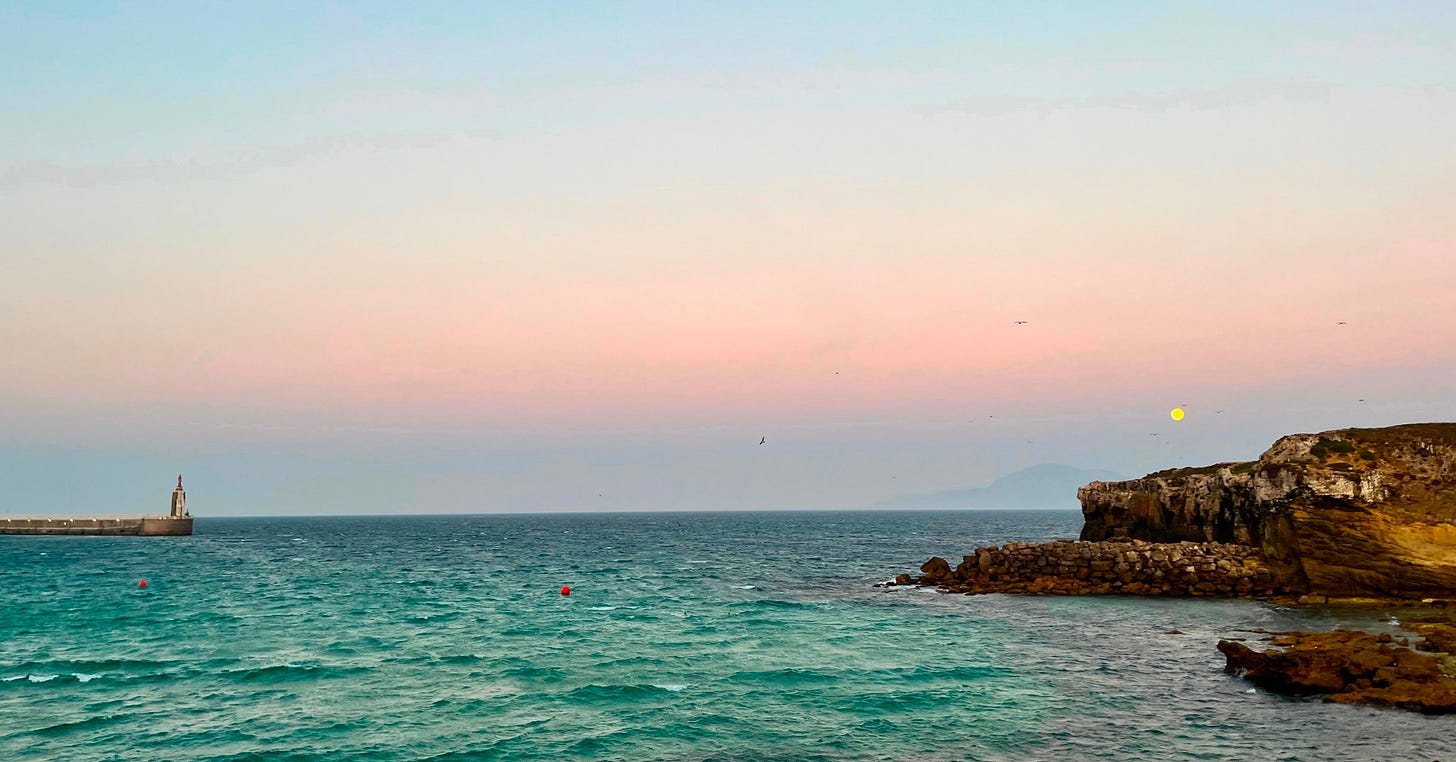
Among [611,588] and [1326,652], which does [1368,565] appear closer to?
[1326,652]

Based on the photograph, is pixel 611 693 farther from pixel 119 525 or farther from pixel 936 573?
pixel 119 525

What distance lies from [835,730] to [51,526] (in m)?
187

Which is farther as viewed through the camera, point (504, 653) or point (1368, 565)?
point (1368, 565)

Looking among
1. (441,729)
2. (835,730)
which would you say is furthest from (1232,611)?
(441,729)

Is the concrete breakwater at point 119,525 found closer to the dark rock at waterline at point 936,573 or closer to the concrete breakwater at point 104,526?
the concrete breakwater at point 104,526

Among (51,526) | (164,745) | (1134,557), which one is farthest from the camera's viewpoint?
(51,526)

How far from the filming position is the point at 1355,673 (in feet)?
101

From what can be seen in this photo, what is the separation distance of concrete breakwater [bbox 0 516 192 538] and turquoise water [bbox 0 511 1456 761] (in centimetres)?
10324

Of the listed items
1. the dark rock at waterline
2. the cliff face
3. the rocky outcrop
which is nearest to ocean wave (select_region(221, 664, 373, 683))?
the rocky outcrop

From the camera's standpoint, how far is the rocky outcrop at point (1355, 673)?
28.5m

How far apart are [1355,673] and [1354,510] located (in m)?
26.7

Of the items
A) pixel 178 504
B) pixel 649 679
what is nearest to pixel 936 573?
pixel 649 679

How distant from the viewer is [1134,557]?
6209cm

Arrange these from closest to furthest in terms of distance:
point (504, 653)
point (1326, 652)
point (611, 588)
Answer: point (1326, 652) → point (504, 653) → point (611, 588)
